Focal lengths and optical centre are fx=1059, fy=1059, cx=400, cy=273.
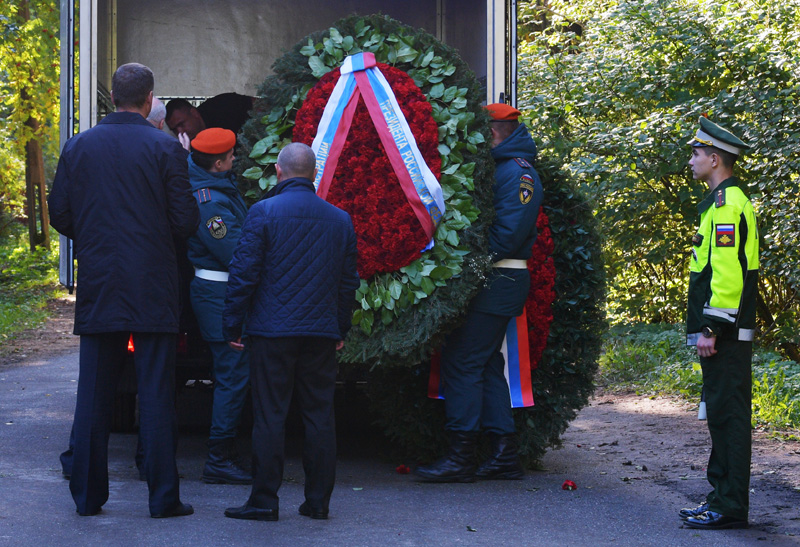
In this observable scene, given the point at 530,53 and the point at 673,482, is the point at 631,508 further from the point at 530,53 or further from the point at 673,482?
the point at 530,53

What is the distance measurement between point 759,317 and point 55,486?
880 cm

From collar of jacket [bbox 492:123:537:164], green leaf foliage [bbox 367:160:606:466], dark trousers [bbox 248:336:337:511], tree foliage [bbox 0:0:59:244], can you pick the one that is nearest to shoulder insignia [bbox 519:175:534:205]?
collar of jacket [bbox 492:123:537:164]

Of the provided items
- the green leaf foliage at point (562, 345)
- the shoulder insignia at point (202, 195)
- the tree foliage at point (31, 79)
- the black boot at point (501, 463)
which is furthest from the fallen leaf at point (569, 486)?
the tree foliage at point (31, 79)

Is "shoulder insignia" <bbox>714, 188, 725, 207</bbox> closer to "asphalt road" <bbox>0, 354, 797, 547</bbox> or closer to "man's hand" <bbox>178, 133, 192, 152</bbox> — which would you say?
"asphalt road" <bbox>0, 354, 797, 547</bbox>

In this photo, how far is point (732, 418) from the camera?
4973 mm

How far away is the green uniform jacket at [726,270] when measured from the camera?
16.1 ft

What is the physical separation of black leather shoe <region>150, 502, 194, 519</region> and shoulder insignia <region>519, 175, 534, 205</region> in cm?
242

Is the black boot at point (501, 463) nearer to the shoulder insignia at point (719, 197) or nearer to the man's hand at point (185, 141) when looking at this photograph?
the shoulder insignia at point (719, 197)

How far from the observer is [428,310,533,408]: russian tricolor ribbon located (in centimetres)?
618

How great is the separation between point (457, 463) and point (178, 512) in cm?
172

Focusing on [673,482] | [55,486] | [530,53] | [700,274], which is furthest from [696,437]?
[530,53]

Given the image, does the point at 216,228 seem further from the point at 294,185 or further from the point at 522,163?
the point at 522,163

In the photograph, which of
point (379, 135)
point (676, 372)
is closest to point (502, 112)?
point (379, 135)

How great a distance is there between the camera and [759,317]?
1204cm
